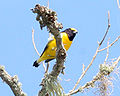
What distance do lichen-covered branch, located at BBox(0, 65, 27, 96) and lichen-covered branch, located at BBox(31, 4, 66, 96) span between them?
0.19 metres

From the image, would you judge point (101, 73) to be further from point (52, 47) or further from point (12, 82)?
point (52, 47)

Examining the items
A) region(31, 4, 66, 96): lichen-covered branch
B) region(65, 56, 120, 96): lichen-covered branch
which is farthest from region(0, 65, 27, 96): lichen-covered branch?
region(65, 56, 120, 96): lichen-covered branch

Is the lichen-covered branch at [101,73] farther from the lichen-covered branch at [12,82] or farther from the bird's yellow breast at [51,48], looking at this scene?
the bird's yellow breast at [51,48]

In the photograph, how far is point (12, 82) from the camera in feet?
7.04

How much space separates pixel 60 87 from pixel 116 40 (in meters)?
0.76

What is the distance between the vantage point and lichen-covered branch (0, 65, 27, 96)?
6.97 ft

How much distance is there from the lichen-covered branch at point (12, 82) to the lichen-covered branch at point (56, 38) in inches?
7.5

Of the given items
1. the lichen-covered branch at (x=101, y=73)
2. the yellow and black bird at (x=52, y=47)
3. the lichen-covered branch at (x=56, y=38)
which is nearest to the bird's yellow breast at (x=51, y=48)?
the yellow and black bird at (x=52, y=47)

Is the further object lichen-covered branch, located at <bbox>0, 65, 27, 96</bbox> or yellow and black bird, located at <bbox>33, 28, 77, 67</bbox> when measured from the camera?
yellow and black bird, located at <bbox>33, 28, 77, 67</bbox>

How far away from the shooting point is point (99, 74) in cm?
251

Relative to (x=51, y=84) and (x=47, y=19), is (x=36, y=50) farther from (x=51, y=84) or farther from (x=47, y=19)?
(x=47, y=19)

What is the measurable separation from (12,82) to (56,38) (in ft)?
1.79

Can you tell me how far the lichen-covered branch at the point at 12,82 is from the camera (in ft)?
6.97

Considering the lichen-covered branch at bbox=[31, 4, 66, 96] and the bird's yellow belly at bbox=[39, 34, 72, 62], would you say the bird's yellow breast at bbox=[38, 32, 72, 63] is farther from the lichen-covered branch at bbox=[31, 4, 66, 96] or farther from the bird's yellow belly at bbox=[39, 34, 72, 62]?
the lichen-covered branch at bbox=[31, 4, 66, 96]
